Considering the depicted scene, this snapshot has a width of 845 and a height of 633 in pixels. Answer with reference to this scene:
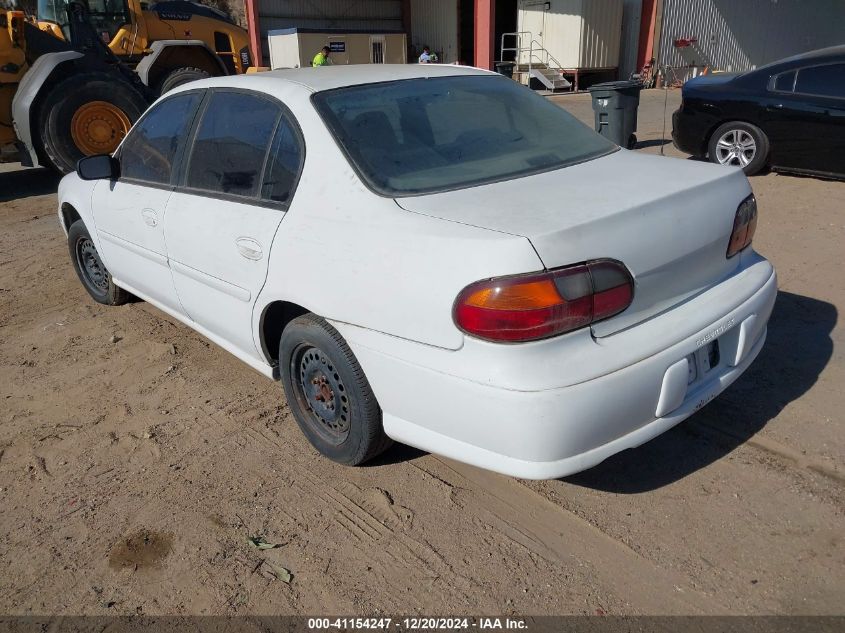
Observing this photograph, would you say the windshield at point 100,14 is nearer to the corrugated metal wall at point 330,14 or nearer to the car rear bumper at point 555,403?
the car rear bumper at point 555,403

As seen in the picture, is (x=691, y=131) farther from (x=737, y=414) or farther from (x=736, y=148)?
(x=737, y=414)

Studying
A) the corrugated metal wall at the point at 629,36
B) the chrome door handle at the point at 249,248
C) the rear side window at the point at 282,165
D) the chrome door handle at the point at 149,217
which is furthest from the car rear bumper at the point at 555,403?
the corrugated metal wall at the point at 629,36

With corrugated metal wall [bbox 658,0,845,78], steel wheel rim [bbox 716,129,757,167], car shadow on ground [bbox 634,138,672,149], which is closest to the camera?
steel wheel rim [bbox 716,129,757,167]

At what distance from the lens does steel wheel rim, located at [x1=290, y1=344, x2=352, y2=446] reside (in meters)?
2.92

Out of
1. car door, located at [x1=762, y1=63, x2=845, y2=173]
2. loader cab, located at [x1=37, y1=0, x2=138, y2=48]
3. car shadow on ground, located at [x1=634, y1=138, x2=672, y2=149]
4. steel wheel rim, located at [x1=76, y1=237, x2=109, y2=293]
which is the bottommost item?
car shadow on ground, located at [x1=634, y1=138, x2=672, y2=149]

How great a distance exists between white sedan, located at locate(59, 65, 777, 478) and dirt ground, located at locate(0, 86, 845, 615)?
0.35 meters

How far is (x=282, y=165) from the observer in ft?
9.86

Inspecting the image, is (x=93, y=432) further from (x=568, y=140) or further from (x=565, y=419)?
(x=568, y=140)

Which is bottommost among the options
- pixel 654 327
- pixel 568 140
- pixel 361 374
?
pixel 361 374

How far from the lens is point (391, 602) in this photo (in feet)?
7.77

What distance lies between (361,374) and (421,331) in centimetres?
45

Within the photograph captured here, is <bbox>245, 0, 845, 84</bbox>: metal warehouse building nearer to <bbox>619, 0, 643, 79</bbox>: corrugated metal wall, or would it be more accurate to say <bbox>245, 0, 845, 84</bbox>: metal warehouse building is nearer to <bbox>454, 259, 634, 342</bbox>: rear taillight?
<bbox>619, 0, 643, 79</bbox>: corrugated metal wall

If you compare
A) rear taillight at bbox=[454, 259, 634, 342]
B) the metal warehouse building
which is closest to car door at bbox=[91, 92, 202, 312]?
rear taillight at bbox=[454, 259, 634, 342]

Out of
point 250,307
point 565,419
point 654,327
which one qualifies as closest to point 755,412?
point 654,327
